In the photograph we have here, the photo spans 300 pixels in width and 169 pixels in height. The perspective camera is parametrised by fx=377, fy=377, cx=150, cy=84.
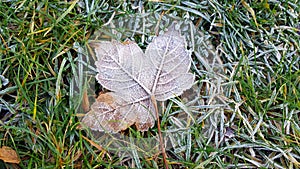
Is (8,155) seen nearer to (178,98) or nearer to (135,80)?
(135,80)

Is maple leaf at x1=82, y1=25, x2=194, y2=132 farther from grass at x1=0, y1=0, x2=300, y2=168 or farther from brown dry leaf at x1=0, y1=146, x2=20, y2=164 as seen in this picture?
brown dry leaf at x1=0, y1=146, x2=20, y2=164

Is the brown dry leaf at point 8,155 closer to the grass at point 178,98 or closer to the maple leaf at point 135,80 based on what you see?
the grass at point 178,98

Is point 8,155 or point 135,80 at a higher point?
point 135,80

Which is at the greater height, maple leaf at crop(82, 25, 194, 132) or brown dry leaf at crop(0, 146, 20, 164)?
maple leaf at crop(82, 25, 194, 132)

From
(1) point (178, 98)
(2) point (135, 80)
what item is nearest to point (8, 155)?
(2) point (135, 80)

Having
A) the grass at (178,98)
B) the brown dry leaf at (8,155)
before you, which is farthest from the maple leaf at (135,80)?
the brown dry leaf at (8,155)

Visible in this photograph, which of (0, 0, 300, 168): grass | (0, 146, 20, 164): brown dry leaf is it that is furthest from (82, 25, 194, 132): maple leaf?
(0, 146, 20, 164): brown dry leaf
